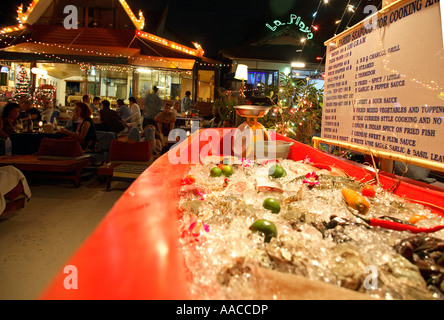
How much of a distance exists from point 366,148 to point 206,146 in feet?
4.83

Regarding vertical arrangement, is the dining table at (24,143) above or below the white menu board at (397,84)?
below

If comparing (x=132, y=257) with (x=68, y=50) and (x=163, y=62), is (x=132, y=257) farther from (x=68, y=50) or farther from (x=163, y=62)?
(x=68, y=50)

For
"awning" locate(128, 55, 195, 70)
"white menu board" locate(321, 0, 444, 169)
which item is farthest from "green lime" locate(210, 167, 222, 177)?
"awning" locate(128, 55, 195, 70)

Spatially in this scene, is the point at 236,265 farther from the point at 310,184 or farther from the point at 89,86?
the point at 89,86

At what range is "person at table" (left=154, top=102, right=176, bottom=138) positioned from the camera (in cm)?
859

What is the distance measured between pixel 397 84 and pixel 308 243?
3.99ft

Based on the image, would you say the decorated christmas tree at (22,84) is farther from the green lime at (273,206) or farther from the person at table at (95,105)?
the green lime at (273,206)

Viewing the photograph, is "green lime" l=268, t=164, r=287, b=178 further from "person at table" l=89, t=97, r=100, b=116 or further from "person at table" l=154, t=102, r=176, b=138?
"person at table" l=89, t=97, r=100, b=116

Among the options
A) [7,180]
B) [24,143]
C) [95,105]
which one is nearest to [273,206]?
[7,180]

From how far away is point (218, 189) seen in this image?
4.94ft

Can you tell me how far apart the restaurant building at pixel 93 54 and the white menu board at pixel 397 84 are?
9.60m

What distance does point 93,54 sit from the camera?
10.6m

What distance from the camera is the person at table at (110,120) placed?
7098 mm

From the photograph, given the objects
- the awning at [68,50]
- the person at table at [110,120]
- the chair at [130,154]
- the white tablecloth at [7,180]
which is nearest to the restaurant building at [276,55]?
the awning at [68,50]
